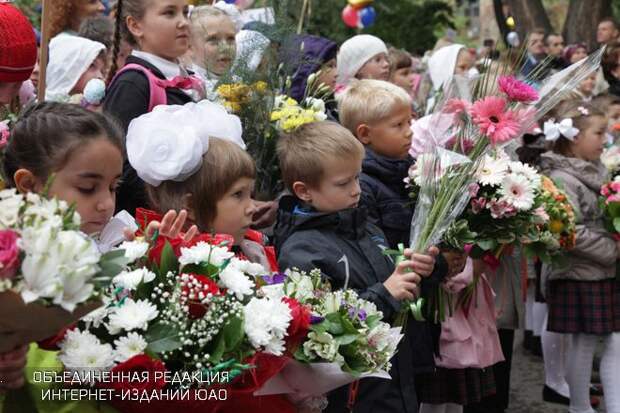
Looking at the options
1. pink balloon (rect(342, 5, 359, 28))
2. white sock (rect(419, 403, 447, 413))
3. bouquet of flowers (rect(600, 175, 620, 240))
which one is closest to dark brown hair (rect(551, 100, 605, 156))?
bouquet of flowers (rect(600, 175, 620, 240))

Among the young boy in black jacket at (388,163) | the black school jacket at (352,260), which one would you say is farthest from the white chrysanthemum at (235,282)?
the young boy in black jacket at (388,163)

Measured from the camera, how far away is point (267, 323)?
2572 mm

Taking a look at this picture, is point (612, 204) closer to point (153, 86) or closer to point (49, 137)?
point (153, 86)

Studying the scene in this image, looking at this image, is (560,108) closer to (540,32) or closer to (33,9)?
(540,32)

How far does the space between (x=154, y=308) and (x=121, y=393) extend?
248 millimetres

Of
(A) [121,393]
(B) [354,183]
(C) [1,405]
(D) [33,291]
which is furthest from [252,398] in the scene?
(B) [354,183]

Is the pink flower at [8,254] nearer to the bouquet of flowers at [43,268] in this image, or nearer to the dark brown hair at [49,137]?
the bouquet of flowers at [43,268]

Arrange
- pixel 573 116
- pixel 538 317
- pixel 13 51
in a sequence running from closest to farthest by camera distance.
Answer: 1. pixel 13 51
2. pixel 573 116
3. pixel 538 317

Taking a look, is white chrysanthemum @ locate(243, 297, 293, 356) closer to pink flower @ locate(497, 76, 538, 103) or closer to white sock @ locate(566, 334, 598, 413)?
pink flower @ locate(497, 76, 538, 103)

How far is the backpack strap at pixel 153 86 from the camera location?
396cm

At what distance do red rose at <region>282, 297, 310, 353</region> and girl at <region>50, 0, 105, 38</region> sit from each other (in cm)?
361

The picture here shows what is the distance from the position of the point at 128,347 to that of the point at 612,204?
4.25 metres

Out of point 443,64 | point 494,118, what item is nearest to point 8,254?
point 494,118

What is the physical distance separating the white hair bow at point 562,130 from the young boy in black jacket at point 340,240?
268 centimetres
